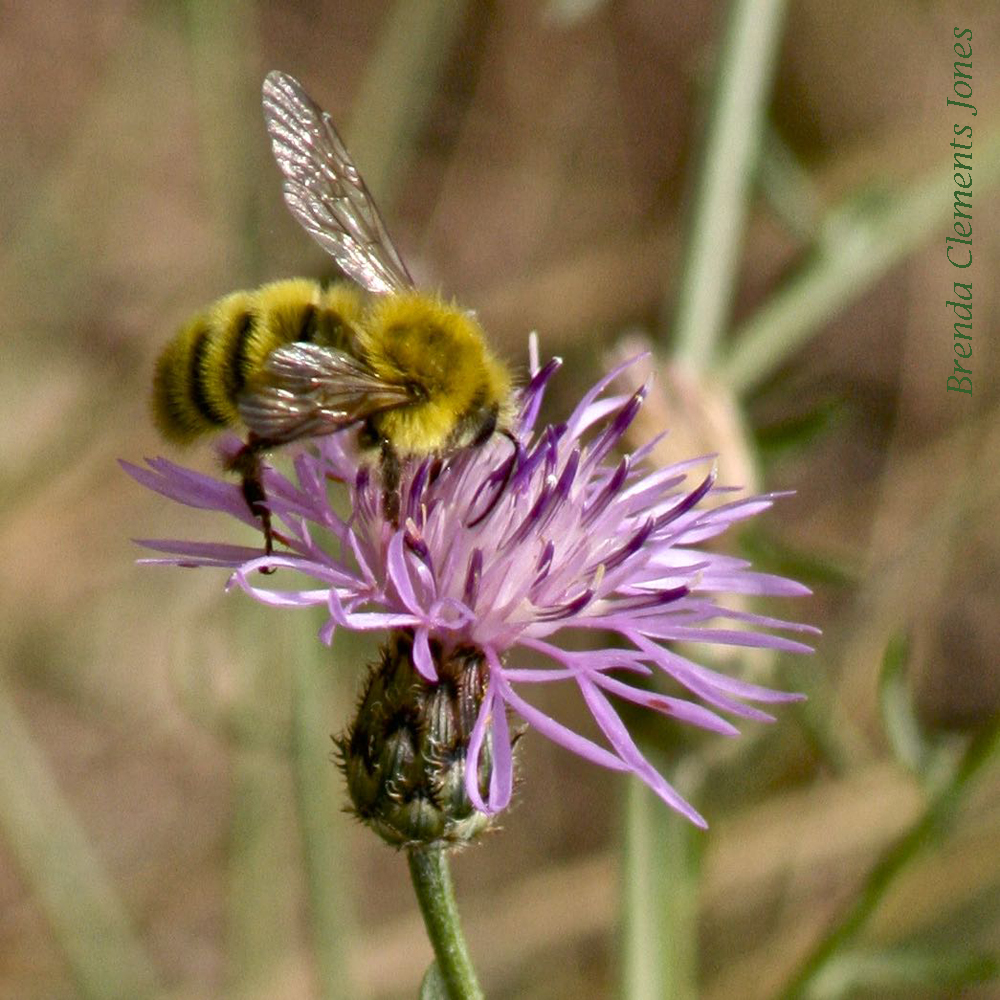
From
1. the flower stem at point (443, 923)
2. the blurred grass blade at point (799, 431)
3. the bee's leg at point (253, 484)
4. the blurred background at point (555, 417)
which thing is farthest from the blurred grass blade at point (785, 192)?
the flower stem at point (443, 923)

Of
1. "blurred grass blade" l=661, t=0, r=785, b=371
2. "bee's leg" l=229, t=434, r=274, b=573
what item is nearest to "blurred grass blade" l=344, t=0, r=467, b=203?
"blurred grass blade" l=661, t=0, r=785, b=371

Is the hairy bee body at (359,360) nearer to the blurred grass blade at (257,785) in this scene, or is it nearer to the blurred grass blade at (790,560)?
the blurred grass blade at (790,560)

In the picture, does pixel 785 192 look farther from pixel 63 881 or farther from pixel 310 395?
pixel 63 881

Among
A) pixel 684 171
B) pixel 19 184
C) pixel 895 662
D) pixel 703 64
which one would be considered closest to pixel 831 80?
pixel 684 171

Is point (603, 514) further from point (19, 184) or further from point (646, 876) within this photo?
point (19, 184)

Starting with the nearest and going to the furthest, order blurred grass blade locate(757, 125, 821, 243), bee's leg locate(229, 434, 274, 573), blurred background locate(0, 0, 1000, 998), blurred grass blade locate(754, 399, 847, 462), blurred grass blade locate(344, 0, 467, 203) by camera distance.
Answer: bee's leg locate(229, 434, 274, 573)
blurred grass blade locate(754, 399, 847, 462)
blurred background locate(0, 0, 1000, 998)
blurred grass blade locate(757, 125, 821, 243)
blurred grass blade locate(344, 0, 467, 203)

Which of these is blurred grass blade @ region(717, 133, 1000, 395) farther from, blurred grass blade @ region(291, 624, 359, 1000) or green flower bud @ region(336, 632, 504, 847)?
green flower bud @ region(336, 632, 504, 847)

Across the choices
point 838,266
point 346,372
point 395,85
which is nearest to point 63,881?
point 346,372
